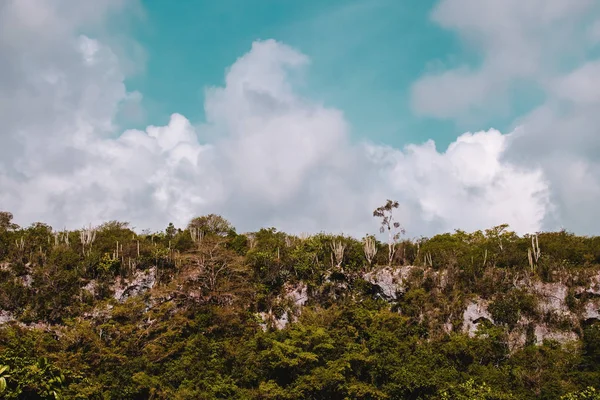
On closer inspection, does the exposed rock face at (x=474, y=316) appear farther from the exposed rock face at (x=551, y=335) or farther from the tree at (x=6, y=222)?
the tree at (x=6, y=222)

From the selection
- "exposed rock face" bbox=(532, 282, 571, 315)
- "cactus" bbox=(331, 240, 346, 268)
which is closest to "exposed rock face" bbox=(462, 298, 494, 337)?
"exposed rock face" bbox=(532, 282, 571, 315)

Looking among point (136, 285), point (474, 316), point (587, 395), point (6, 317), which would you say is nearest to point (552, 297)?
point (474, 316)

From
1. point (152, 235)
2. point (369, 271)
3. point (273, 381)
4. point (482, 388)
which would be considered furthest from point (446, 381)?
point (152, 235)

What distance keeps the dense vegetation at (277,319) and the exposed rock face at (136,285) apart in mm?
193

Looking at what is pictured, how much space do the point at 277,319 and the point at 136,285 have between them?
12332 mm

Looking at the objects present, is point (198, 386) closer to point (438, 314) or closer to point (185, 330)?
point (185, 330)

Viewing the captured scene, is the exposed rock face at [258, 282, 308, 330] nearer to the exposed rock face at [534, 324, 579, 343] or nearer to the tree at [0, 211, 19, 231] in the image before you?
the exposed rock face at [534, 324, 579, 343]

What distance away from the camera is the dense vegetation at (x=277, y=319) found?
25.7 metres

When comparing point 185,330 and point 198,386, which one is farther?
point 185,330

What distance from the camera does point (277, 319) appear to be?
119 feet

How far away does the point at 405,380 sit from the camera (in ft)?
83.0

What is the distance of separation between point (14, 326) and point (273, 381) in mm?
19292

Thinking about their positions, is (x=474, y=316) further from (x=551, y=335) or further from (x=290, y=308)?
(x=290, y=308)

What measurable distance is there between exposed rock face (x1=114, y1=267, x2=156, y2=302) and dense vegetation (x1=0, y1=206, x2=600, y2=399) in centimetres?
19
